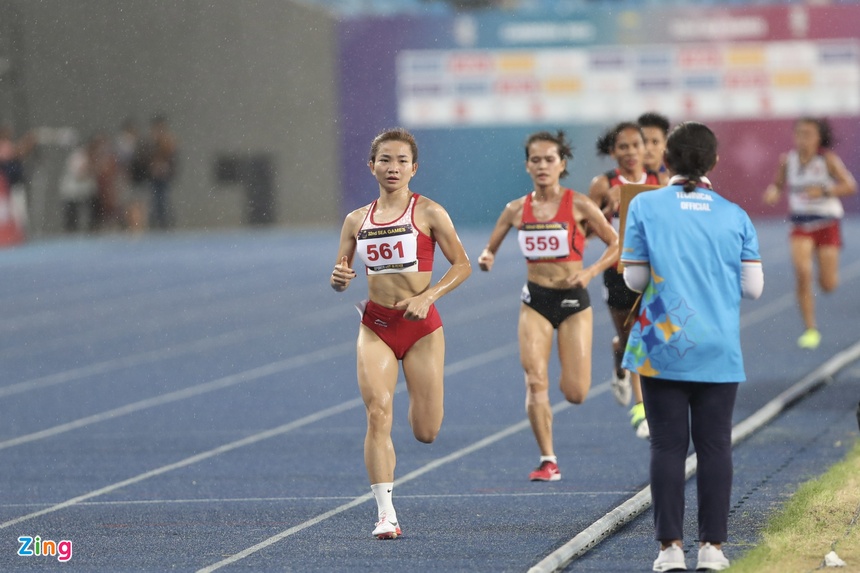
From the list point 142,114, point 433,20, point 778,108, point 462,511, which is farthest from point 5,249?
point 462,511

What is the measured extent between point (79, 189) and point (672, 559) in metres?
27.9

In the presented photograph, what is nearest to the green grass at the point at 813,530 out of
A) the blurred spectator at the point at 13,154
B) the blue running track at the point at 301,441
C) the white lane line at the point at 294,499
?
the blue running track at the point at 301,441

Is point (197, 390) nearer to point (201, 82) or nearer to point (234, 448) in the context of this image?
point (234, 448)

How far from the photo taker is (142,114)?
114 feet

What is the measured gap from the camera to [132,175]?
33.3 m

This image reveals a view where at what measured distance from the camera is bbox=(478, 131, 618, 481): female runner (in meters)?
9.55

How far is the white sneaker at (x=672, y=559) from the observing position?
21.2ft

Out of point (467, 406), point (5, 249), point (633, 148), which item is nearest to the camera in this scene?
point (633, 148)

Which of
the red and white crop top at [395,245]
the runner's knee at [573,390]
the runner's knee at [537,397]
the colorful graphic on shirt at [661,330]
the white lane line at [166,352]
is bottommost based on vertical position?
the white lane line at [166,352]

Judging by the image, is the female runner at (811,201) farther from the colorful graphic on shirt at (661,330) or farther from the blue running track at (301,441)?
the colorful graphic on shirt at (661,330)

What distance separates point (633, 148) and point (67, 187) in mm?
24243

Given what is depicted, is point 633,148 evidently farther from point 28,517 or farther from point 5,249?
point 5,249

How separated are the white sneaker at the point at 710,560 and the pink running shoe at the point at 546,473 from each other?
2.88 meters

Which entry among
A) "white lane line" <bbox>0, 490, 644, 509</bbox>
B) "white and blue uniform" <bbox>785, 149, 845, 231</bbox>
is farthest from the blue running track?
"white and blue uniform" <bbox>785, 149, 845, 231</bbox>
